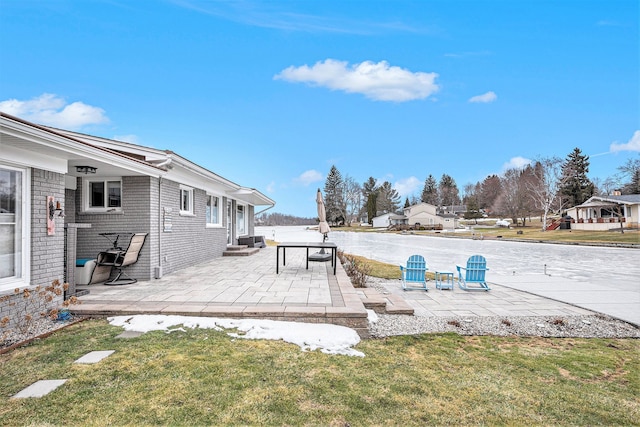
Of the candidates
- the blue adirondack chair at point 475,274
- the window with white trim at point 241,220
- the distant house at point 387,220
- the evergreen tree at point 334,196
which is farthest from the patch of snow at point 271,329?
the evergreen tree at point 334,196

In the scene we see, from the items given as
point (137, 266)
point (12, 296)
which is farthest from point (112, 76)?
point (12, 296)

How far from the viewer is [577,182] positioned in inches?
1821

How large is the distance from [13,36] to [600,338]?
10333 mm

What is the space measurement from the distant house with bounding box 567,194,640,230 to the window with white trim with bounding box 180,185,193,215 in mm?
39164

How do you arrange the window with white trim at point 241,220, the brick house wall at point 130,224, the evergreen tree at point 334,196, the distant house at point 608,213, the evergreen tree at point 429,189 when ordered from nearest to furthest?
the brick house wall at point 130,224, the window with white trim at point 241,220, the distant house at point 608,213, the evergreen tree at point 334,196, the evergreen tree at point 429,189

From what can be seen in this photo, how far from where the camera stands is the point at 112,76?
10930mm

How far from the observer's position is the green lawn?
2404 millimetres

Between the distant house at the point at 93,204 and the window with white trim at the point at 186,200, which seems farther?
the window with white trim at the point at 186,200

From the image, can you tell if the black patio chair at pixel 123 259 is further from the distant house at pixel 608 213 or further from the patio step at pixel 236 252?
the distant house at pixel 608 213

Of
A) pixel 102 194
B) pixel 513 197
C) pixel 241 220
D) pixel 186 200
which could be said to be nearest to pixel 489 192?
pixel 513 197

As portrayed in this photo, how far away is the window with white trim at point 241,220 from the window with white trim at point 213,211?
10.9ft

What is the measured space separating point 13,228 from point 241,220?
12.8 metres

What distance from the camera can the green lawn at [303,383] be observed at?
2.40 meters

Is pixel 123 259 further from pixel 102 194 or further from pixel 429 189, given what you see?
pixel 429 189
